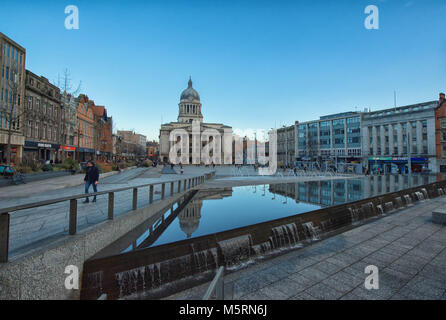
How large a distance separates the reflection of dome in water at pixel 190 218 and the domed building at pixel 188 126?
79.6 meters

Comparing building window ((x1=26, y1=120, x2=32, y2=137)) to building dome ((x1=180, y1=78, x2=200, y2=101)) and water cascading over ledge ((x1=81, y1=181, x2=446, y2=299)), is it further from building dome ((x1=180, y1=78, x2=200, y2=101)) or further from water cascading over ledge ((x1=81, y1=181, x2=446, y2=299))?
building dome ((x1=180, y1=78, x2=200, y2=101))

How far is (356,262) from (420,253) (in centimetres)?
199

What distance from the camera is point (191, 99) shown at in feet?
369

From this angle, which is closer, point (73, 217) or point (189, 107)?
point (73, 217)

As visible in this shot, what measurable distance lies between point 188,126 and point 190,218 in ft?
298

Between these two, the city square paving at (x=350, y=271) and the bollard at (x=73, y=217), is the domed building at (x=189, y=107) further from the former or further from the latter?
the bollard at (x=73, y=217)

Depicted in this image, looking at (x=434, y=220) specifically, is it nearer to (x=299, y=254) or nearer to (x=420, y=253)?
(x=420, y=253)

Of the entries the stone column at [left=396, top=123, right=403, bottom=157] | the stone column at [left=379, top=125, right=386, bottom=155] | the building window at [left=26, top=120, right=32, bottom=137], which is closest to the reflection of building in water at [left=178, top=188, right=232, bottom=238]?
the building window at [left=26, top=120, right=32, bottom=137]

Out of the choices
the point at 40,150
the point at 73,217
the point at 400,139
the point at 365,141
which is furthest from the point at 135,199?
the point at 365,141

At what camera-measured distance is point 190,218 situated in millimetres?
8039

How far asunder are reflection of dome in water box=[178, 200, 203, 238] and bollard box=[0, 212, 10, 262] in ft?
11.6

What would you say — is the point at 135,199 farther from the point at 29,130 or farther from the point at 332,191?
the point at 29,130

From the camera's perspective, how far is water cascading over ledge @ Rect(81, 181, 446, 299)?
15.0 feet
